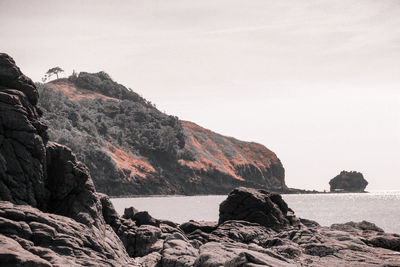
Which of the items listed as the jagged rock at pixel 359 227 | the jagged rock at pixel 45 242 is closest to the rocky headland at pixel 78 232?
the jagged rock at pixel 45 242

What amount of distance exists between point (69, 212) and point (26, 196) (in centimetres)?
329

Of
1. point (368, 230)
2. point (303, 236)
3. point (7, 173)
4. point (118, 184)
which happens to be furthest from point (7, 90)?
point (118, 184)

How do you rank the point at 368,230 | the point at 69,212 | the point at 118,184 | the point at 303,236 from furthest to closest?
the point at 118,184, the point at 368,230, the point at 303,236, the point at 69,212

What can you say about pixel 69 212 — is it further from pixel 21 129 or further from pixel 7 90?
pixel 7 90

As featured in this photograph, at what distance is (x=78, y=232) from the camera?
25672 mm

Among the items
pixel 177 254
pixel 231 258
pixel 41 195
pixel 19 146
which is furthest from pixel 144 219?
pixel 231 258

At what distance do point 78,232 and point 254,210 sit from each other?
30451 mm

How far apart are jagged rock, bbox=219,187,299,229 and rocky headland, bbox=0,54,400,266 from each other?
478cm

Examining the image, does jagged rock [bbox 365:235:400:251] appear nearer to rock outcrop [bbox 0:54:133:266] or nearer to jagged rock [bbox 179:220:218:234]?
jagged rock [bbox 179:220:218:234]

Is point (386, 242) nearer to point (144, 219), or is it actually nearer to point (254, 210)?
point (254, 210)

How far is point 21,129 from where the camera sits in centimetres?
3291

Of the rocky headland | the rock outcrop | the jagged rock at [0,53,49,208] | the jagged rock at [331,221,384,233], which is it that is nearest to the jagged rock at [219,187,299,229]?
the rocky headland

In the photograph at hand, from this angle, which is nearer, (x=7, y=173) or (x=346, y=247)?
(x=7, y=173)

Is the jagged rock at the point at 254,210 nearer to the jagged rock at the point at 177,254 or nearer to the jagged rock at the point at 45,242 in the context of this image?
the jagged rock at the point at 177,254
